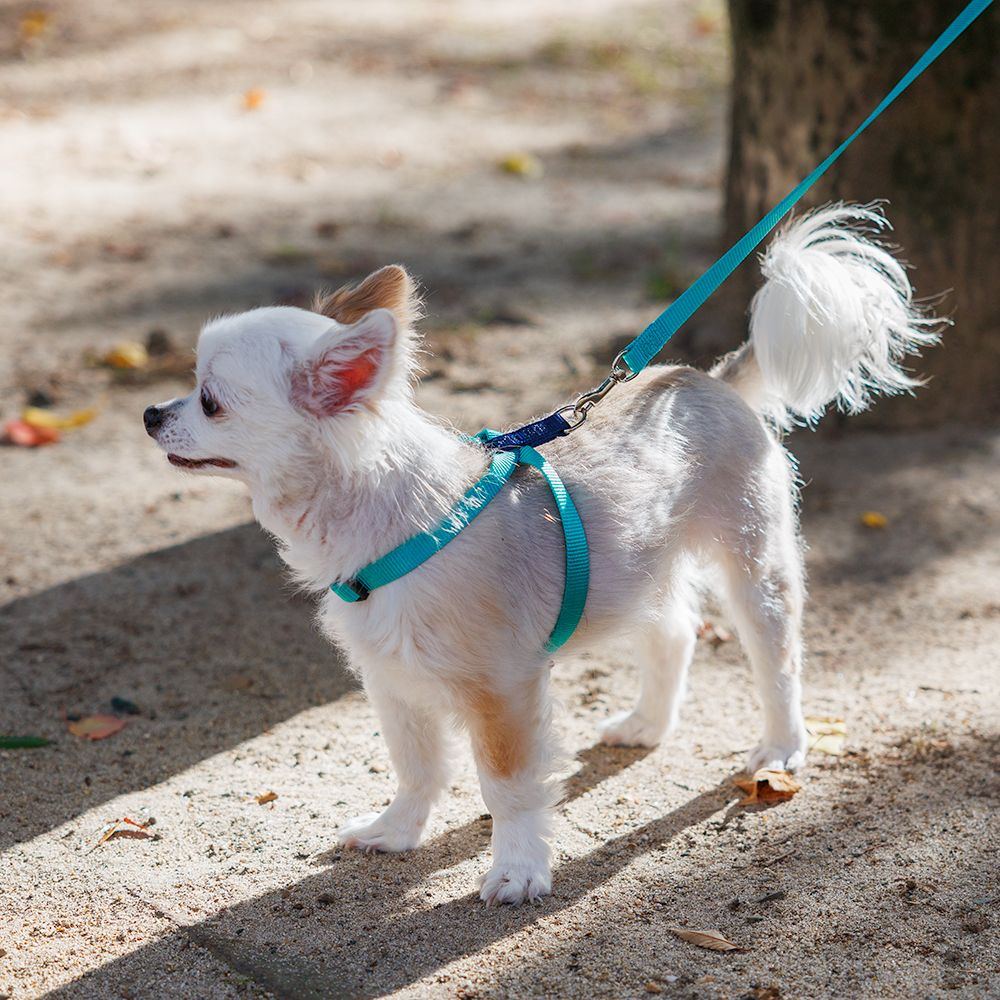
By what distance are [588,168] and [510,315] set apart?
11.5 ft

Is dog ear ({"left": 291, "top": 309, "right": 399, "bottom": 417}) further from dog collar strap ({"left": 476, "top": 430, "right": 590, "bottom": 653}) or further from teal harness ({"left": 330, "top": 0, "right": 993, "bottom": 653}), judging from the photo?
dog collar strap ({"left": 476, "top": 430, "right": 590, "bottom": 653})

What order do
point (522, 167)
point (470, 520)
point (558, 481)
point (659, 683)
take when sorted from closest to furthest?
point (470, 520)
point (558, 481)
point (659, 683)
point (522, 167)

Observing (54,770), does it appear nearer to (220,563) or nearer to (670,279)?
(220,563)

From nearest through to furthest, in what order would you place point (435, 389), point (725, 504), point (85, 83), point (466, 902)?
point (466, 902), point (725, 504), point (435, 389), point (85, 83)

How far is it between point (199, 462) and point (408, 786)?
1218 millimetres

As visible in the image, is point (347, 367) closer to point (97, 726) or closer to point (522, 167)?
point (97, 726)

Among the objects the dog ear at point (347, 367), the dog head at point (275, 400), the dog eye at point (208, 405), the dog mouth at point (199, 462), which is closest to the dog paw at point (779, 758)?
the dog head at point (275, 400)

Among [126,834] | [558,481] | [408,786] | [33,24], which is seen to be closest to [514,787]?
[408,786]

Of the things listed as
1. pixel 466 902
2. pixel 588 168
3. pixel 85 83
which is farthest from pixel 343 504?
pixel 85 83

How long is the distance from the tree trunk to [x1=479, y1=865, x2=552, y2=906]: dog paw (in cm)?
378

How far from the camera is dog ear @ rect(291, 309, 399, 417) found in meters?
2.58

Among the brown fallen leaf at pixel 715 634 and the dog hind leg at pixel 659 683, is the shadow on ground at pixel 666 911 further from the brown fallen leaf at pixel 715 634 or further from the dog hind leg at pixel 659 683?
the brown fallen leaf at pixel 715 634

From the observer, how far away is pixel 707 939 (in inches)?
109

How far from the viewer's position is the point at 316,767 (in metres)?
3.71
